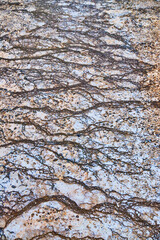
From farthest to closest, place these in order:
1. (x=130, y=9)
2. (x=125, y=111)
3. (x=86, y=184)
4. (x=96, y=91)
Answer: (x=130, y=9) → (x=96, y=91) → (x=125, y=111) → (x=86, y=184)

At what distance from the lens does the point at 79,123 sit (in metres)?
1.95

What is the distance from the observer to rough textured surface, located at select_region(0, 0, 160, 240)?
1486 millimetres

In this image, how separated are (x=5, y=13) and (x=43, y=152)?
1867mm

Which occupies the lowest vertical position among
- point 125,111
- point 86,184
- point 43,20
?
point 86,184

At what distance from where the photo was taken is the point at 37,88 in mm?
2207

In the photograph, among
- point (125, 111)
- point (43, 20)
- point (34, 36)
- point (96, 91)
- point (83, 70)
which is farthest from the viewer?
point (43, 20)

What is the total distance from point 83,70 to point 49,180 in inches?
42.1

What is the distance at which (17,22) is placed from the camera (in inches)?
113

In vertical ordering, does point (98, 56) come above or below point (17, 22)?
below

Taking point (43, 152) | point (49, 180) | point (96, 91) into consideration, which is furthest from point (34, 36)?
point (49, 180)

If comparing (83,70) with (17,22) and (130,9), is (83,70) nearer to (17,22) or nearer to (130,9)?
(17,22)

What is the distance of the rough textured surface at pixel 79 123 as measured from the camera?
58.5 inches

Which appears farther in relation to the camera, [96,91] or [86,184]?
[96,91]

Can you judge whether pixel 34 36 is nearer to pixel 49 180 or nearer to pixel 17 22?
pixel 17 22
